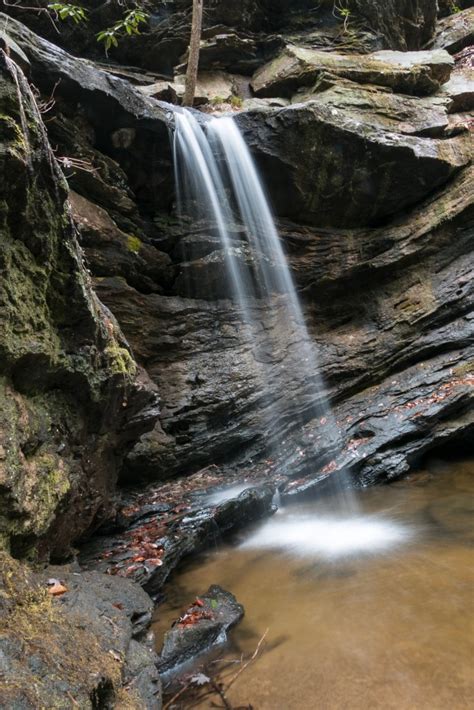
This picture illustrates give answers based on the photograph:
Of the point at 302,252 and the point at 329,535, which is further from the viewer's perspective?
the point at 302,252

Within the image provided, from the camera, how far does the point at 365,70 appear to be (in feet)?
35.5

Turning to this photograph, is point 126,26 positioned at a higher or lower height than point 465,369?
higher

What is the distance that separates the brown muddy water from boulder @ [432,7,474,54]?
51.1 ft

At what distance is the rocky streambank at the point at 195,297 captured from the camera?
3584 millimetres

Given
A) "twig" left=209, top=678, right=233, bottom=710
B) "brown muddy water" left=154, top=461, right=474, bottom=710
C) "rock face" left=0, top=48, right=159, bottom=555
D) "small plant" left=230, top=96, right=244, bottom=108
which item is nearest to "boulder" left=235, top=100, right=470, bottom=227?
"small plant" left=230, top=96, right=244, bottom=108

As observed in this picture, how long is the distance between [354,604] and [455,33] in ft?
60.6

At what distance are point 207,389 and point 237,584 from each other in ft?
15.1

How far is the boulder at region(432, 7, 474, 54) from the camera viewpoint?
571 inches

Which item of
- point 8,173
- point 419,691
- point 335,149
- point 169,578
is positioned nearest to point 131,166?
point 335,149

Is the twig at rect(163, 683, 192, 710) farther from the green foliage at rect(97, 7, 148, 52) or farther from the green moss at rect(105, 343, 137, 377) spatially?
the green foliage at rect(97, 7, 148, 52)

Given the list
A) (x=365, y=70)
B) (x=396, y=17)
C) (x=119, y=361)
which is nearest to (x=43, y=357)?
(x=119, y=361)

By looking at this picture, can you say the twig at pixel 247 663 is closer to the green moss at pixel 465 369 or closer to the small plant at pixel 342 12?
the green moss at pixel 465 369

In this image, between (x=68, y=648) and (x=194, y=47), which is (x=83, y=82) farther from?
(x=68, y=648)

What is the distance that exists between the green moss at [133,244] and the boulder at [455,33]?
13568 millimetres
